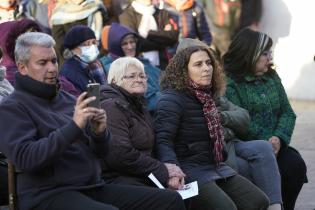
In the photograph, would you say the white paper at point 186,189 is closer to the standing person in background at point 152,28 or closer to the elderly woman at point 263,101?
the elderly woman at point 263,101

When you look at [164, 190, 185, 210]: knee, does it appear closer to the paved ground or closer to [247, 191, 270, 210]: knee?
[247, 191, 270, 210]: knee

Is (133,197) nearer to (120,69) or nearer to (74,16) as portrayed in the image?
(120,69)

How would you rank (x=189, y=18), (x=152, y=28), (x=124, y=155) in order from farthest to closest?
(x=189, y=18)
(x=152, y=28)
(x=124, y=155)

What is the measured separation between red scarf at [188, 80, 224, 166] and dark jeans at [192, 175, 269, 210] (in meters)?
0.17

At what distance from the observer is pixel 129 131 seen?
16.3ft

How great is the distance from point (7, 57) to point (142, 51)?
239cm

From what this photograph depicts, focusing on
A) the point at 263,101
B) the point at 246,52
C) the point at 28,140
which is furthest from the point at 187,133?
the point at 28,140

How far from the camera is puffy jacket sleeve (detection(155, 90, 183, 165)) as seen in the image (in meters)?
5.15

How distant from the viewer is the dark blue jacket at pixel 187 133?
5.21 m

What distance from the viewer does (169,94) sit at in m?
5.34

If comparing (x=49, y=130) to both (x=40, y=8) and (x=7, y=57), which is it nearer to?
(x=7, y=57)

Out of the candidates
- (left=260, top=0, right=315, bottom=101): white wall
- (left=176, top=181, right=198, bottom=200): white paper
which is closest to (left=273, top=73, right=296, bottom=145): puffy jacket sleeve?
(left=176, top=181, right=198, bottom=200): white paper

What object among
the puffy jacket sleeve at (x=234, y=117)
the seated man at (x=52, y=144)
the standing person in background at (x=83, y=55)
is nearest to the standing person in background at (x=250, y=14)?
the standing person in background at (x=83, y=55)

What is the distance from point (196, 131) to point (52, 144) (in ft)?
4.81
